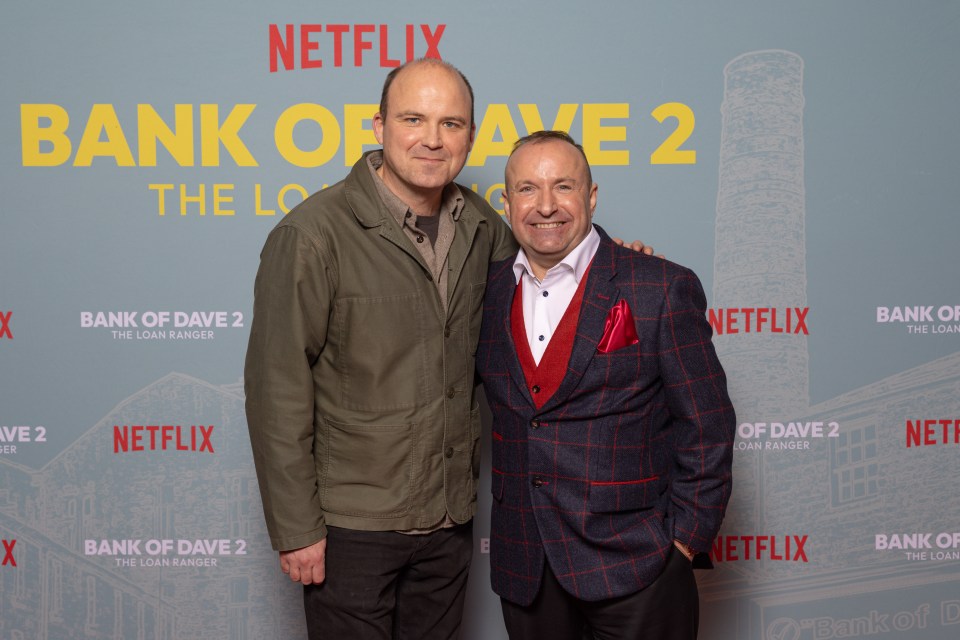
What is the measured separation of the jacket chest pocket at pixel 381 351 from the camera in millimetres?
1580

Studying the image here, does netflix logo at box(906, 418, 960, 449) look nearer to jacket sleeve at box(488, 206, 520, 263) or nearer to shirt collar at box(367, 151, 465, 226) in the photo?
jacket sleeve at box(488, 206, 520, 263)

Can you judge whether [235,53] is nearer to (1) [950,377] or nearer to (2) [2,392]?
(2) [2,392]

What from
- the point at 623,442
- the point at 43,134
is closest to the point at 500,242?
the point at 623,442

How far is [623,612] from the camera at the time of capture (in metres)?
1.50

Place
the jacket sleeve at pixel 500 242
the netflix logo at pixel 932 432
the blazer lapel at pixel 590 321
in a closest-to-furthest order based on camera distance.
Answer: the blazer lapel at pixel 590 321
the jacket sleeve at pixel 500 242
the netflix logo at pixel 932 432

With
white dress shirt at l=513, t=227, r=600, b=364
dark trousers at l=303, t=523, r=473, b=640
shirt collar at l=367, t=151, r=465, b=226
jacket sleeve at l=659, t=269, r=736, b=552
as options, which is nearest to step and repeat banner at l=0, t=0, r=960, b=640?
shirt collar at l=367, t=151, r=465, b=226

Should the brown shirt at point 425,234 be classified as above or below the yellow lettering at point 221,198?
below

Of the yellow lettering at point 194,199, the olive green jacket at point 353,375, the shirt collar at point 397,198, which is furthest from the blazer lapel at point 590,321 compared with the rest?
the yellow lettering at point 194,199

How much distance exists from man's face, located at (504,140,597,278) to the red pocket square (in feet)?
0.54

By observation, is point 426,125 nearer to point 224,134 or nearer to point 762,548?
point 224,134

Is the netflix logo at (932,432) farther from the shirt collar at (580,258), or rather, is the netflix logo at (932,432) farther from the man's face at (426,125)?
the man's face at (426,125)

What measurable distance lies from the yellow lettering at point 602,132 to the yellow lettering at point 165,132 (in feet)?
3.56

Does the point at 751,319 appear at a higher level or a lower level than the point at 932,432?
higher

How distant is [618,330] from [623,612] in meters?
0.52
